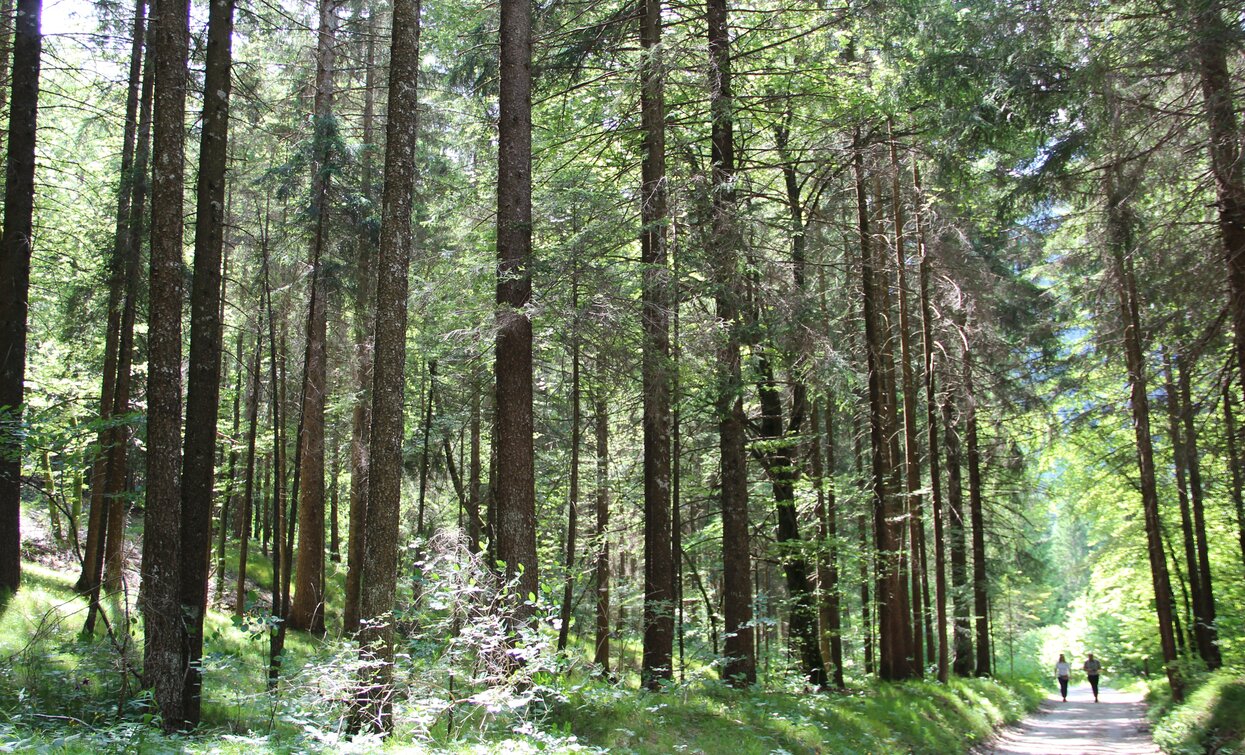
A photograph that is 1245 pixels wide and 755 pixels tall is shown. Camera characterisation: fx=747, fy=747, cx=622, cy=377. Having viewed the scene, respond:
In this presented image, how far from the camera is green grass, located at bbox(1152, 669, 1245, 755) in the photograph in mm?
10312

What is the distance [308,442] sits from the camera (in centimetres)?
1548

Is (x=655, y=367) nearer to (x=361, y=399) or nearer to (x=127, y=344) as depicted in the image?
(x=361, y=399)

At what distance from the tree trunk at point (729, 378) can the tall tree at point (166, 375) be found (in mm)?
6310

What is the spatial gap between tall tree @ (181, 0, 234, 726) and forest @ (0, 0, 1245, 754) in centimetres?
5

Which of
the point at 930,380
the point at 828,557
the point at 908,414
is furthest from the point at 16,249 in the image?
the point at 930,380

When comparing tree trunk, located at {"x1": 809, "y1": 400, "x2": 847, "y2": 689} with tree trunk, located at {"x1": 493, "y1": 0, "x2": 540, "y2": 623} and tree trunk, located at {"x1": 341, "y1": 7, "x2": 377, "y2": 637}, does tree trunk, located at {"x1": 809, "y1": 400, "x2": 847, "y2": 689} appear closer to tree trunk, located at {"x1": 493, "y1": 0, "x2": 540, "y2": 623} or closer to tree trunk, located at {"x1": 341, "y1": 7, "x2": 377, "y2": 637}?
tree trunk, located at {"x1": 493, "y1": 0, "x2": 540, "y2": 623}

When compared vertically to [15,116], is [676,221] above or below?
below

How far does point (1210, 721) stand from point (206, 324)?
15.1 meters

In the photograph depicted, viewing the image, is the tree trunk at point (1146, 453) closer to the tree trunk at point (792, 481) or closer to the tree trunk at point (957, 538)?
the tree trunk at point (957, 538)

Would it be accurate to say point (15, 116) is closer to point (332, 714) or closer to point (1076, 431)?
point (332, 714)

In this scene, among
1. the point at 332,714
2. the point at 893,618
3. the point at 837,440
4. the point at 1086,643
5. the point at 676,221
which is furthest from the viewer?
the point at 1086,643

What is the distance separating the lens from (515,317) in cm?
859

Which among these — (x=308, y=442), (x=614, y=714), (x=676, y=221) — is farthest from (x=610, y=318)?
(x=308, y=442)

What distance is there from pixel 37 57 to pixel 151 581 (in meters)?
9.16
